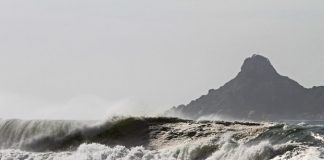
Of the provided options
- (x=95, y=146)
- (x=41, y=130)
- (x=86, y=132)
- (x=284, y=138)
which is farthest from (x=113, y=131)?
(x=284, y=138)

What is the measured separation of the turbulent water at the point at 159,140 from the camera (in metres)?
26.1

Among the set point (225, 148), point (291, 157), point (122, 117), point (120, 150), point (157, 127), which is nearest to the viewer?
point (291, 157)

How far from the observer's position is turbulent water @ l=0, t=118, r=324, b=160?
2606cm

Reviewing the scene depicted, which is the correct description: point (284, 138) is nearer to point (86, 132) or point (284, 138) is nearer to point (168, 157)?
point (168, 157)

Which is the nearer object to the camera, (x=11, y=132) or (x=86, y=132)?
(x=86, y=132)

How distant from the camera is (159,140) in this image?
34.6 metres

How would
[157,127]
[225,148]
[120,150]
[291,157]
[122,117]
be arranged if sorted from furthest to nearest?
[122,117] → [157,127] → [120,150] → [225,148] → [291,157]

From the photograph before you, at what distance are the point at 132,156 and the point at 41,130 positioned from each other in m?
14.4

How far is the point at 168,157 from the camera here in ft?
92.1

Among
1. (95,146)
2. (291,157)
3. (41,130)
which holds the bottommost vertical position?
(291,157)

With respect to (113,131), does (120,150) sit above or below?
below

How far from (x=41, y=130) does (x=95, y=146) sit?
1106 cm

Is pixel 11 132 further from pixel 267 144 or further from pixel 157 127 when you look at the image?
pixel 267 144

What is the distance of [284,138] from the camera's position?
2742cm
